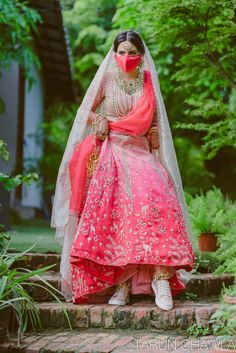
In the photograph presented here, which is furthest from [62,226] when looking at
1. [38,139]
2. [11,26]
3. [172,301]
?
[38,139]

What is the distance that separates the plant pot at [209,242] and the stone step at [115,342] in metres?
1.98

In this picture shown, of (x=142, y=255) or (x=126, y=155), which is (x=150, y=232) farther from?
(x=126, y=155)

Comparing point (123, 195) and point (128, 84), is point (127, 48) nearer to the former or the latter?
point (128, 84)

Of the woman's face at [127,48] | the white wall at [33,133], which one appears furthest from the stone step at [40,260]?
the white wall at [33,133]

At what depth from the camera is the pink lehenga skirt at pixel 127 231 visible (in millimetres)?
3650

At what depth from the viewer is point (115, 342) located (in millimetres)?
3307

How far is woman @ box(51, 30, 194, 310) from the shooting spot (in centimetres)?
369

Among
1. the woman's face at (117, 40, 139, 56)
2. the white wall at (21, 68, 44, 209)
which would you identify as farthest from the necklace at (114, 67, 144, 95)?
the white wall at (21, 68, 44, 209)

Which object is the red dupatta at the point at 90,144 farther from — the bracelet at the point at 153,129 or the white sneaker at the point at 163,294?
the white sneaker at the point at 163,294

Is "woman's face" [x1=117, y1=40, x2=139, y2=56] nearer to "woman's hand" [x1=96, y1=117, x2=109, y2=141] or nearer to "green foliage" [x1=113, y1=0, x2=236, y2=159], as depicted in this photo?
"woman's hand" [x1=96, y1=117, x2=109, y2=141]

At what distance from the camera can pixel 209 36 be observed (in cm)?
543

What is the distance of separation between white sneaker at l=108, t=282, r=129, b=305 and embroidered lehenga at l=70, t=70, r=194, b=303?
4 cm

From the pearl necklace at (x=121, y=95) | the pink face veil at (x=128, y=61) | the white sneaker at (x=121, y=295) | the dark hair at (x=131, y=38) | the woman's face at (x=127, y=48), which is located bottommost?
the white sneaker at (x=121, y=295)

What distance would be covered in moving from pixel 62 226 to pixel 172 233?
2.71ft
